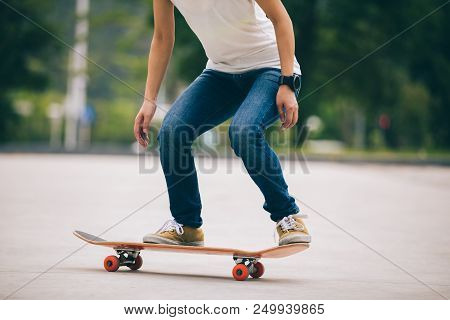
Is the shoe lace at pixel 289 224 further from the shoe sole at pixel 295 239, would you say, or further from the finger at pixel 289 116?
the finger at pixel 289 116

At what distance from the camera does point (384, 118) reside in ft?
122

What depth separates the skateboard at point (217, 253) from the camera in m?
5.00

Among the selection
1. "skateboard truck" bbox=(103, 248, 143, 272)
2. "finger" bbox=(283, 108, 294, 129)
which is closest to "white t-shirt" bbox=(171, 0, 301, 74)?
"finger" bbox=(283, 108, 294, 129)

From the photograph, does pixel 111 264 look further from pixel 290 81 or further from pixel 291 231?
pixel 290 81

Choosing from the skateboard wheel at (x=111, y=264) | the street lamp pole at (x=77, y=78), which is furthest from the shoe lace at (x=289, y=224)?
the street lamp pole at (x=77, y=78)

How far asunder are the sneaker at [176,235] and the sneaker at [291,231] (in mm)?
543

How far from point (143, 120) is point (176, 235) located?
0.71m

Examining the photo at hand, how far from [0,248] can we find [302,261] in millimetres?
2088

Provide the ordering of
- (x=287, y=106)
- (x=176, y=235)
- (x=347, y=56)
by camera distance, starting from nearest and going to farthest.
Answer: (x=287, y=106) → (x=176, y=235) → (x=347, y=56)

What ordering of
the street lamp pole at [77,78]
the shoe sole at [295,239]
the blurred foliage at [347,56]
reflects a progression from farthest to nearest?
the street lamp pole at [77,78], the blurred foliage at [347,56], the shoe sole at [295,239]

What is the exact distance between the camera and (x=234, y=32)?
16.9 ft

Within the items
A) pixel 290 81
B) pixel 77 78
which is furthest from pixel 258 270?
pixel 77 78

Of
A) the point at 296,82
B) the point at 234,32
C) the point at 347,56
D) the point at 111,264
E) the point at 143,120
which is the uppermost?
the point at 347,56

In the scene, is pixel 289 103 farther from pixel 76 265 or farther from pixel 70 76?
pixel 70 76
